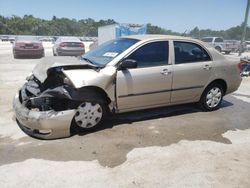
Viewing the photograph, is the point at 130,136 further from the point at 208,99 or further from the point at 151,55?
the point at 208,99

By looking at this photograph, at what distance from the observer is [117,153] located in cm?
398

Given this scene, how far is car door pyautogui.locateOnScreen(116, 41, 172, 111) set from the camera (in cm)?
478

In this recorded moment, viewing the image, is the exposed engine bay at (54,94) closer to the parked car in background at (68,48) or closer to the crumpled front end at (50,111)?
the crumpled front end at (50,111)

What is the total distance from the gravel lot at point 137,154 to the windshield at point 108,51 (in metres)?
1.18

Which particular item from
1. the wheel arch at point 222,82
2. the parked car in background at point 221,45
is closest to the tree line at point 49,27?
the parked car in background at point 221,45

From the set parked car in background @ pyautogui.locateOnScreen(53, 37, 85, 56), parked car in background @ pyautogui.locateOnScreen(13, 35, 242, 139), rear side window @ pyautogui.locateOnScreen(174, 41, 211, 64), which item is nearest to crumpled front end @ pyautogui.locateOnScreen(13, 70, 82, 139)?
parked car in background @ pyautogui.locateOnScreen(13, 35, 242, 139)

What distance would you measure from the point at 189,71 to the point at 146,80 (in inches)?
40.5

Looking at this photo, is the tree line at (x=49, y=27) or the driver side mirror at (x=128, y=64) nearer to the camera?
the driver side mirror at (x=128, y=64)

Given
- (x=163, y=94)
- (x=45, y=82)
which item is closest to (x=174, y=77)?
(x=163, y=94)

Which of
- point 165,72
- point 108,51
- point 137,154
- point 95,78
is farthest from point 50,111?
point 165,72

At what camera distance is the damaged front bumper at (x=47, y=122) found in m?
4.19

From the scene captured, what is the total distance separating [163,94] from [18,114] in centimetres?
263

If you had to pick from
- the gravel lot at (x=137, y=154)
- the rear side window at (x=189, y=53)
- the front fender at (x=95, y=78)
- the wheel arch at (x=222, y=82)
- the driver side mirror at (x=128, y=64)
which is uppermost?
the rear side window at (x=189, y=53)

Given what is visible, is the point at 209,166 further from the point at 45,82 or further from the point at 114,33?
the point at 114,33
